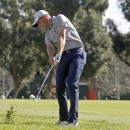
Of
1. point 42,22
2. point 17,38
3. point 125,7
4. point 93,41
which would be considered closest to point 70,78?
point 42,22

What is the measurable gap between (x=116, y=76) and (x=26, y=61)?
2241 cm

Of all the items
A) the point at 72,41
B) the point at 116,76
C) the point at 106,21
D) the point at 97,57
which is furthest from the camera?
the point at 116,76

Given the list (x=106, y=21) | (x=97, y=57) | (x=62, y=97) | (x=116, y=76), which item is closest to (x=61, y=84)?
(x=62, y=97)

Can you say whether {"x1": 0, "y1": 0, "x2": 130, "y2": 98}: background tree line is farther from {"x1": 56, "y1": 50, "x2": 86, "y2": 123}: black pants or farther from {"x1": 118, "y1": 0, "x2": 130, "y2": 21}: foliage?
{"x1": 56, "y1": 50, "x2": 86, "y2": 123}: black pants

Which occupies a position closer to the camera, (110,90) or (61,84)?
(61,84)

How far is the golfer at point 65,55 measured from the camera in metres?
8.31

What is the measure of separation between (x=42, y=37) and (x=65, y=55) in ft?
146

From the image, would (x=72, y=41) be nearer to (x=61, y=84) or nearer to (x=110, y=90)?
(x=61, y=84)

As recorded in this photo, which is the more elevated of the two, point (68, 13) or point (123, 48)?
point (68, 13)

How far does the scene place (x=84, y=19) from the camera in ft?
176

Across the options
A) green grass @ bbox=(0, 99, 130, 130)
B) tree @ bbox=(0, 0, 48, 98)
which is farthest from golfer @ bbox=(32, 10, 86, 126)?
tree @ bbox=(0, 0, 48, 98)

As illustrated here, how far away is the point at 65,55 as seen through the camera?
8.59 m

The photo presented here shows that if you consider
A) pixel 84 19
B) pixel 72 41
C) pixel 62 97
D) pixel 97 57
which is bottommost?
pixel 62 97

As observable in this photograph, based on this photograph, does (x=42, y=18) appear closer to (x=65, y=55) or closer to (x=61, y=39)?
(x=61, y=39)
